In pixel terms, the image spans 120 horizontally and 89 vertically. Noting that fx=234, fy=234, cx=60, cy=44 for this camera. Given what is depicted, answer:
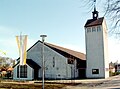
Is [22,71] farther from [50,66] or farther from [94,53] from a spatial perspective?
[94,53]

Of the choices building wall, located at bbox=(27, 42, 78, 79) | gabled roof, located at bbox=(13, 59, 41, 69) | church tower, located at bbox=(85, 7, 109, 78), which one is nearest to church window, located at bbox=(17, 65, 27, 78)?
gabled roof, located at bbox=(13, 59, 41, 69)

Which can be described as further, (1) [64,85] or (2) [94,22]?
(2) [94,22]

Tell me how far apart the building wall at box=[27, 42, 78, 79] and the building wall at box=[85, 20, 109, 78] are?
460 centimetres

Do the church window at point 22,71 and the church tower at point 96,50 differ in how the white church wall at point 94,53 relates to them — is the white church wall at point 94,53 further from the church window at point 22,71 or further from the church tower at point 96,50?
the church window at point 22,71

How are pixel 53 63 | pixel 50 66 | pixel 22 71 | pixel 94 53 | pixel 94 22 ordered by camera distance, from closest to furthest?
1. pixel 22 71
2. pixel 94 53
3. pixel 53 63
4. pixel 50 66
5. pixel 94 22

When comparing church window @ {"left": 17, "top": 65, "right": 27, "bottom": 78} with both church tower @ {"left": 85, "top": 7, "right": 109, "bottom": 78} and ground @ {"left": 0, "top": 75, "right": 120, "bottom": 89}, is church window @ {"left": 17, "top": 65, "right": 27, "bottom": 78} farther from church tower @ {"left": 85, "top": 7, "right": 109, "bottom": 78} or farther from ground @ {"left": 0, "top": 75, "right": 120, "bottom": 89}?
ground @ {"left": 0, "top": 75, "right": 120, "bottom": 89}

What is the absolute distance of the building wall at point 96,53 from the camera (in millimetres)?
46219

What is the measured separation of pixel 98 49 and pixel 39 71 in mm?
12946

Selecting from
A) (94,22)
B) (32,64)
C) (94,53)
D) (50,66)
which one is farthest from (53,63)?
(94,22)

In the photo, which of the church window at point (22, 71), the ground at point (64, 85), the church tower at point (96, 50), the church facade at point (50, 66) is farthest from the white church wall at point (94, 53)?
the ground at point (64, 85)

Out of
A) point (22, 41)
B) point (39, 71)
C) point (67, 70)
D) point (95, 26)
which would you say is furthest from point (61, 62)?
point (22, 41)

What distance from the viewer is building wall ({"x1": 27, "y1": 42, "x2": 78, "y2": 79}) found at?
151 ft

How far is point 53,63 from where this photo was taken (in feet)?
155

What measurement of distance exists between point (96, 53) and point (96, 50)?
23.8 inches
